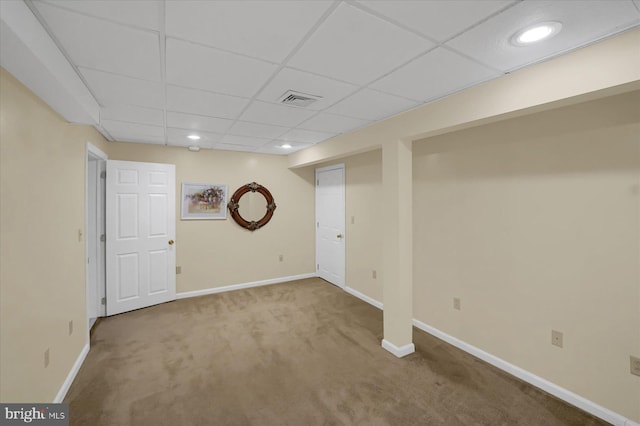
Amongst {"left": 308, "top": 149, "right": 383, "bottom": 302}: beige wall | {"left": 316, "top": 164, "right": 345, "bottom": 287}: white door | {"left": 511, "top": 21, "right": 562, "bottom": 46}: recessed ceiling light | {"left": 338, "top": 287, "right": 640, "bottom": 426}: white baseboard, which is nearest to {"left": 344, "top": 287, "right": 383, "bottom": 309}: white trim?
{"left": 308, "top": 149, "right": 383, "bottom": 302}: beige wall

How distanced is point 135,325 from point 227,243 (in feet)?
5.56

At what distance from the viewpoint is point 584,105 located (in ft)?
6.49

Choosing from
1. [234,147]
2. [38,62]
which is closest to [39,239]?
[38,62]

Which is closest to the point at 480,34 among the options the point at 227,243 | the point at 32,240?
the point at 32,240

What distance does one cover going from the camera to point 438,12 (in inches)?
49.0

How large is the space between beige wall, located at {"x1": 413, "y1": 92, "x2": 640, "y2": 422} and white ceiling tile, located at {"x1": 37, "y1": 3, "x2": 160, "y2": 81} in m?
2.70

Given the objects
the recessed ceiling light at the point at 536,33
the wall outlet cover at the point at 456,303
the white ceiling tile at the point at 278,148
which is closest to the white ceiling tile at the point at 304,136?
the white ceiling tile at the point at 278,148

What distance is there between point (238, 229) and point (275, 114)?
2.61 meters

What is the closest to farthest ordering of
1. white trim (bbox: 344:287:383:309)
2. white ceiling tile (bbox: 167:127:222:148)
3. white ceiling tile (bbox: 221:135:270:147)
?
1. white ceiling tile (bbox: 167:127:222:148)
2. white ceiling tile (bbox: 221:135:270:147)
3. white trim (bbox: 344:287:383:309)

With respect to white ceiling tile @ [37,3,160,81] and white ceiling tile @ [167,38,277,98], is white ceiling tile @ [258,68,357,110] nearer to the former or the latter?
white ceiling tile @ [167,38,277,98]

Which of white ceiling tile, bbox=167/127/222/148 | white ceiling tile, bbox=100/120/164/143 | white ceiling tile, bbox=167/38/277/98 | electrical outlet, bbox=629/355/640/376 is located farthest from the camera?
white ceiling tile, bbox=167/127/222/148

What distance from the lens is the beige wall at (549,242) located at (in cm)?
184

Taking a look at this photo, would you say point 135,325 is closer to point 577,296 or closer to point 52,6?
point 52,6

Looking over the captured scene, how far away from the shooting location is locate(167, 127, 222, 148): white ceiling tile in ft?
11.1
